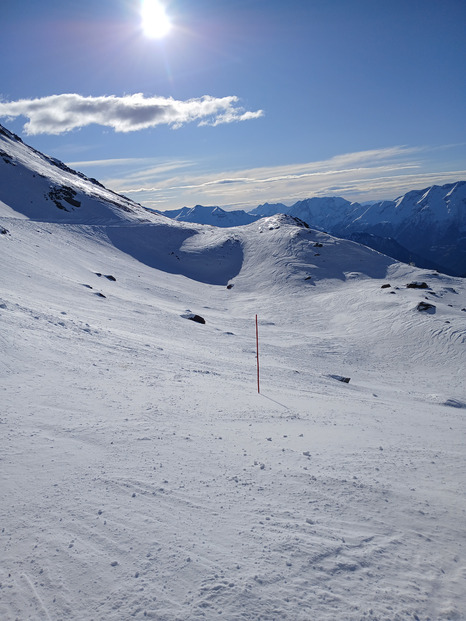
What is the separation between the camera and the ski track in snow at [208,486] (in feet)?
12.5

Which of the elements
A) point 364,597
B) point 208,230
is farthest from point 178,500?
point 208,230

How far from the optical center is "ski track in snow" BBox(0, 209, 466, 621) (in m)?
3.81

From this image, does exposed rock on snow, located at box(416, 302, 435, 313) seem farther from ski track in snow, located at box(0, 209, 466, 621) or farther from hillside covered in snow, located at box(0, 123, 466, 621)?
ski track in snow, located at box(0, 209, 466, 621)

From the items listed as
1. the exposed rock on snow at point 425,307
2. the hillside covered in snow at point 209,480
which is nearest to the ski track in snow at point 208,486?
the hillside covered in snow at point 209,480

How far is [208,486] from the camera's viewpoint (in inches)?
214

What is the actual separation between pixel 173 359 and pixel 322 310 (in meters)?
23.1

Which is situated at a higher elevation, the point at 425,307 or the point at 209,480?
the point at 209,480

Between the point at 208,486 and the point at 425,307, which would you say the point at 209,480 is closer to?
the point at 208,486

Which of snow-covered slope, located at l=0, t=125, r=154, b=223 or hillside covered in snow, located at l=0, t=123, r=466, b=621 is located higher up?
snow-covered slope, located at l=0, t=125, r=154, b=223

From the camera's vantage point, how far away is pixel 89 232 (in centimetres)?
4953

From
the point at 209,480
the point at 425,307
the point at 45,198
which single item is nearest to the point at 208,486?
the point at 209,480

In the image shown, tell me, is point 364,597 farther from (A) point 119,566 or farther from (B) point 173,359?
(B) point 173,359

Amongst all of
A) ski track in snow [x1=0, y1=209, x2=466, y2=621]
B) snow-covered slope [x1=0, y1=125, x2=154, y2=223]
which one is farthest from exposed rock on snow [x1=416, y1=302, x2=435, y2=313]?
snow-covered slope [x1=0, y1=125, x2=154, y2=223]

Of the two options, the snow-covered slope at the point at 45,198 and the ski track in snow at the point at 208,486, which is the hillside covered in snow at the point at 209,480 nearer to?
the ski track in snow at the point at 208,486
